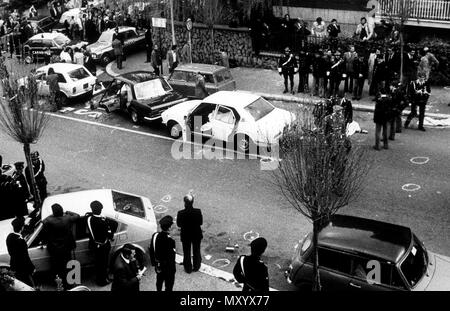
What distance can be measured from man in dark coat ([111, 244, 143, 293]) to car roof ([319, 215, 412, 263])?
3041mm

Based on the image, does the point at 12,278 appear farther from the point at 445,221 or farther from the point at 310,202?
the point at 445,221

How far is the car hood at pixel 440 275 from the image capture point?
9.82 metres

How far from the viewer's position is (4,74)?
573 inches

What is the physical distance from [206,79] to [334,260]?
1172 centimetres

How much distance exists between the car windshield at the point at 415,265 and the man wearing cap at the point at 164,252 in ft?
12.0

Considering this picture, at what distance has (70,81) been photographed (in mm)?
22703

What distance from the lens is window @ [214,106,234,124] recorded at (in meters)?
17.4

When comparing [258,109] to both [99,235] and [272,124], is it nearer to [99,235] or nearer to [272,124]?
[272,124]

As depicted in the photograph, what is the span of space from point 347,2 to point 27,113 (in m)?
16.7

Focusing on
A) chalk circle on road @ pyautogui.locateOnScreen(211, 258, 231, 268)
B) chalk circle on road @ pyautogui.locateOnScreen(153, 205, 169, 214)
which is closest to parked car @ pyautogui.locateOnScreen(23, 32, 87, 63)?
chalk circle on road @ pyautogui.locateOnScreen(153, 205, 169, 214)

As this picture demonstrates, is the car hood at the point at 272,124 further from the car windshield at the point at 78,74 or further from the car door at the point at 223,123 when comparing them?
the car windshield at the point at 78,74

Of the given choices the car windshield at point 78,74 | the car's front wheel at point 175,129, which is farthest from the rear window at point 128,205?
the car windshield at point 78,74
